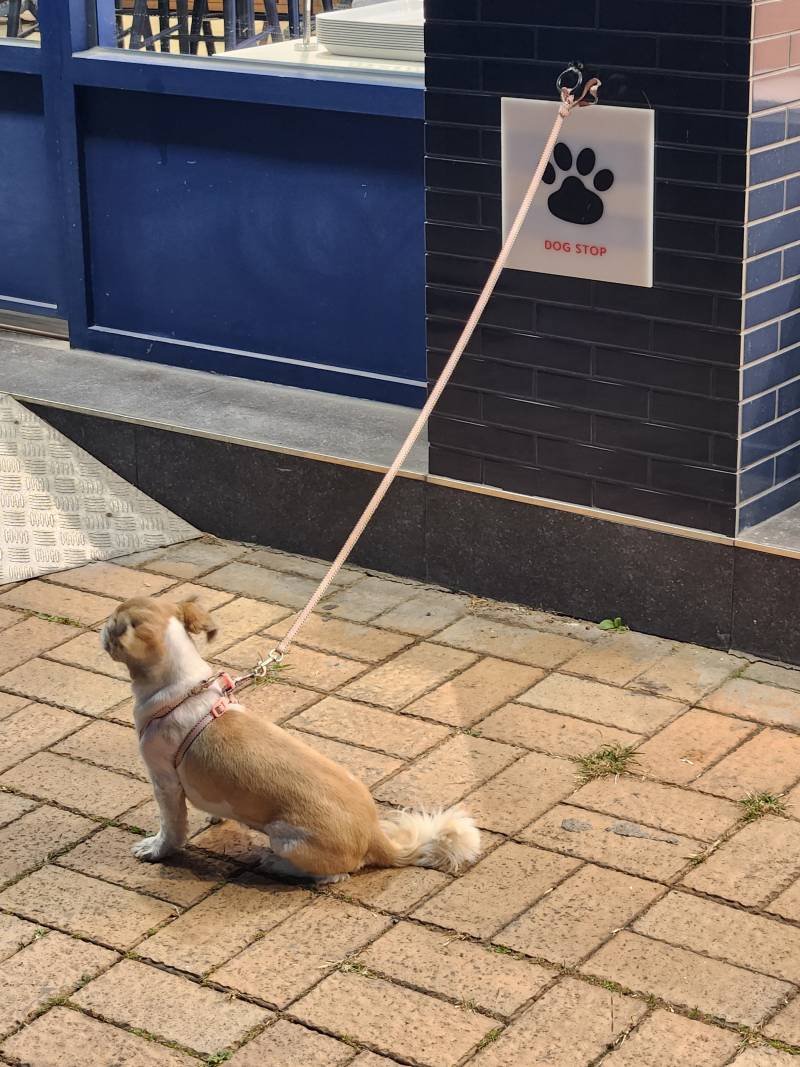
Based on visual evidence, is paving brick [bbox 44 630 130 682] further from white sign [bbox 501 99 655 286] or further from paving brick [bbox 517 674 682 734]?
white sign [bbox 501 99 655 286]

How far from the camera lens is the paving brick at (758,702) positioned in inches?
211

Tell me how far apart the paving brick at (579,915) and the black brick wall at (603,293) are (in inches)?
63.2

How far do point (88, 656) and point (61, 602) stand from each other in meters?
0.52

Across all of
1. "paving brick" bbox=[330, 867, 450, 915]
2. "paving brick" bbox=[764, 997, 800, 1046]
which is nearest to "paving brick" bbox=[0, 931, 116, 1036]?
"paving brick" bbox=[330, 867, 450, 915]

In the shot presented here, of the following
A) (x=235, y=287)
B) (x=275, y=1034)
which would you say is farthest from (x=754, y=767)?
(x=235, y=287)

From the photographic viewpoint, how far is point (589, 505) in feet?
19.7

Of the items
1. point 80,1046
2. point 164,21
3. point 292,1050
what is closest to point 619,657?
point 292,1050

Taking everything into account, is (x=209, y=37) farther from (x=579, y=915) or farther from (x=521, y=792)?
(x=579, y=915)

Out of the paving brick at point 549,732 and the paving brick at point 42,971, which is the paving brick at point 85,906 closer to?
the paving brick at point 42,971

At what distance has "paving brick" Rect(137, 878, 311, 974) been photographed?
4.23 meters

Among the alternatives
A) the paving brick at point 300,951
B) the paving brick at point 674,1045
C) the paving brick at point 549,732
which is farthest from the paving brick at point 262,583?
the paving brick at point 674,1045

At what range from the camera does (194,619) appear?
14.5ft

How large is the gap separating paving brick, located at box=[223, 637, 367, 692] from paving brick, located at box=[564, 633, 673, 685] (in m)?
0.77

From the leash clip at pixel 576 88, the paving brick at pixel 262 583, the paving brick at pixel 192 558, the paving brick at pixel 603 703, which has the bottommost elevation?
the paving brick at pixel 603 703
